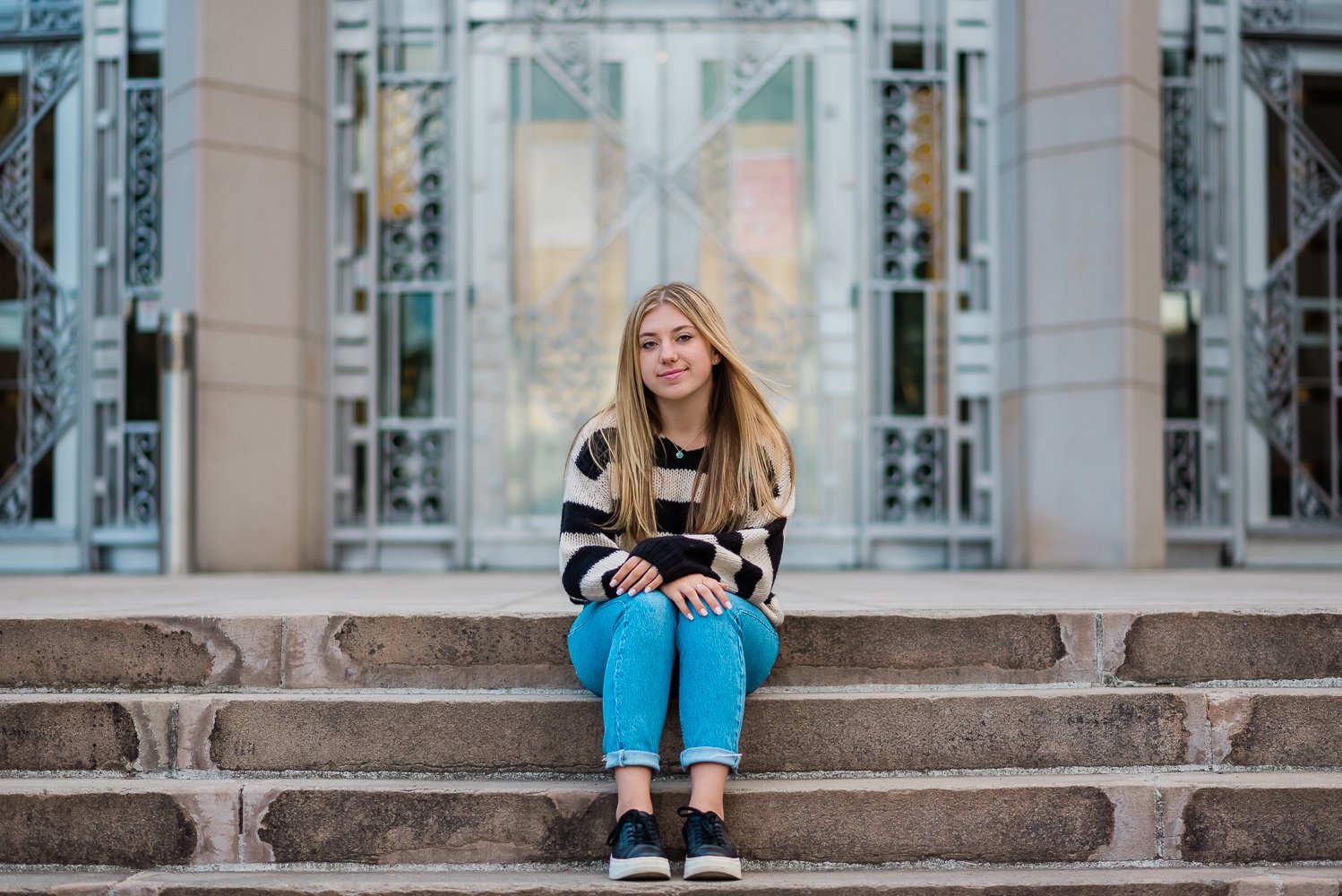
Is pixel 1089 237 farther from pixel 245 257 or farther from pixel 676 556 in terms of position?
pixel 245 257

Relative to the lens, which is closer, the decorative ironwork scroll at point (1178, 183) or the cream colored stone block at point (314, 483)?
the cream colored stone block at point (314, 483)

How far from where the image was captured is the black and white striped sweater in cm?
302

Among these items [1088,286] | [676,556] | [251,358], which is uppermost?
[1088,286]

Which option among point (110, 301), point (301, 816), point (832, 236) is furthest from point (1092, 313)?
point (110, 301)

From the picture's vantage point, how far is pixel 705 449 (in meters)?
3.32

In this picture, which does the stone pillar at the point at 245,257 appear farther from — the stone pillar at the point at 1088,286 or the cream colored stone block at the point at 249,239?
the stone pillar at the point at 1088,286

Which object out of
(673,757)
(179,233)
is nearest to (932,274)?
(179,233)

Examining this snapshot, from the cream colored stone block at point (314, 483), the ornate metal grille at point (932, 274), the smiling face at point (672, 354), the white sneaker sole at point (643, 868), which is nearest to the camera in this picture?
the white sneaker sole at point (643, 868)

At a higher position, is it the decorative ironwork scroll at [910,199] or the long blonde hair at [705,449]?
the decorative ironwork scroll at [910,199]

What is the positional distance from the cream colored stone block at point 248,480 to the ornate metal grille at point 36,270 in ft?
3.99

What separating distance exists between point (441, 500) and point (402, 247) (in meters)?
1.62

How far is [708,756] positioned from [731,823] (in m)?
0.29

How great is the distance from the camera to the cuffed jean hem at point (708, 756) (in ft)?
9.27

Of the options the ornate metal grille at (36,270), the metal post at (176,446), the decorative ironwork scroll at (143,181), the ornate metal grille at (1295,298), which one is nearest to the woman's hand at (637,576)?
the metal post at (176,446)
